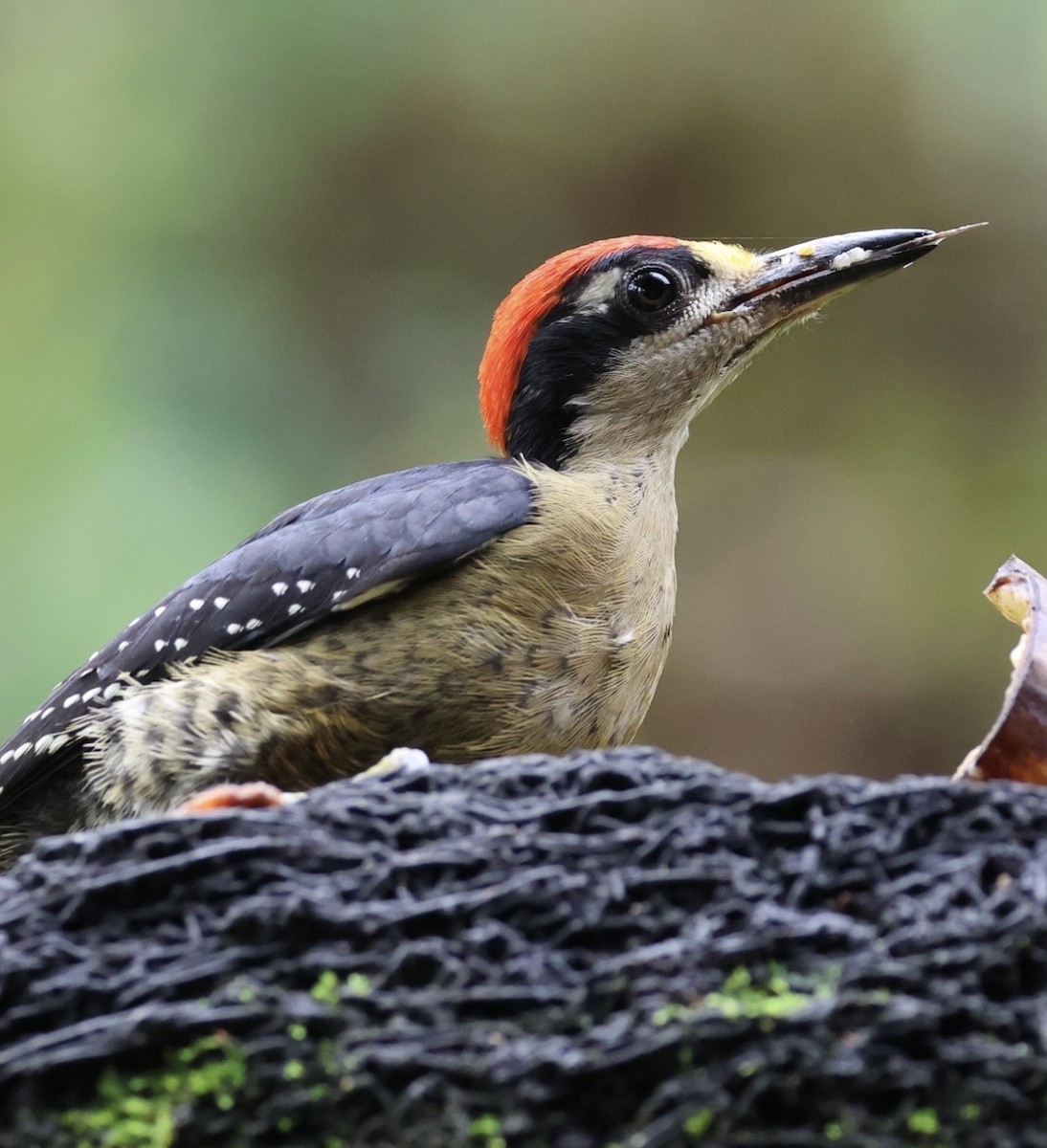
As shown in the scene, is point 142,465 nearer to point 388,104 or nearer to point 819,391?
point 388,104

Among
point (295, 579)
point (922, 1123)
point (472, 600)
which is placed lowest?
point (922, 1123)

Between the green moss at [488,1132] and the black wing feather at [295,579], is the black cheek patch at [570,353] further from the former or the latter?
the green moss at [488,1132]

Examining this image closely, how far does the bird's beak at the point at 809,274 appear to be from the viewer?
3.06 metres

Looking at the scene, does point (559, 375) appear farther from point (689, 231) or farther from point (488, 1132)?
point (689, 231)

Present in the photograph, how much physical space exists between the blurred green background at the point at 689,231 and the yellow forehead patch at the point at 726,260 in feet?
7.46

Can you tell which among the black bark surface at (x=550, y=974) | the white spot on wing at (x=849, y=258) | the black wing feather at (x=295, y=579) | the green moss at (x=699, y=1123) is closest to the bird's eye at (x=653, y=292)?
the white spot on wing at (x=849, y=258)

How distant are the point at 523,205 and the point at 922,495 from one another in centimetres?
198

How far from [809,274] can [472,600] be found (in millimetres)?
1072

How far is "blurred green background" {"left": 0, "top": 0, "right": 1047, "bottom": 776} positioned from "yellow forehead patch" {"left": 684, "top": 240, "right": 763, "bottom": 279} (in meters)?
2.28

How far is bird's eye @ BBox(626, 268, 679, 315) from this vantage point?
3.20m

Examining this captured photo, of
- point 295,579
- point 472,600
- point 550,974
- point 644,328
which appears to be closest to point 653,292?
point 644,328

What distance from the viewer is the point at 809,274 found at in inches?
124

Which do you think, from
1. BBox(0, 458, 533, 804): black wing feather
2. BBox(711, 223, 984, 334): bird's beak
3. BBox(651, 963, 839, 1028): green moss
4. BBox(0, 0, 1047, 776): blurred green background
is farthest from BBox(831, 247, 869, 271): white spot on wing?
BBox(0, 0, 1047, 776): blurred green background

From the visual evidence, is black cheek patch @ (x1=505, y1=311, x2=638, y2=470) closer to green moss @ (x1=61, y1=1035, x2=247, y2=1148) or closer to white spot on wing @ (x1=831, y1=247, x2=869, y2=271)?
white spot on wing @ (x1=831, y1=247, x2=869, y2=271)
